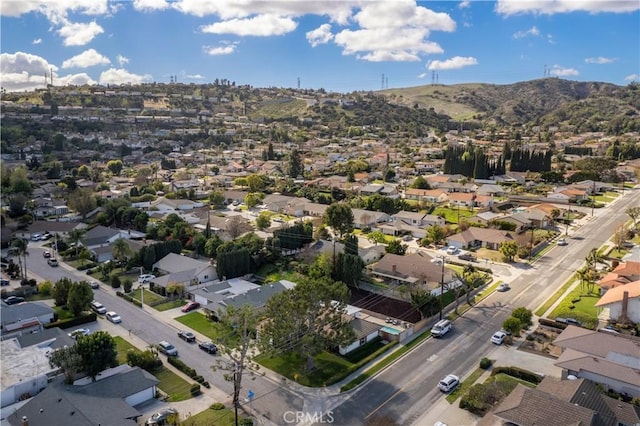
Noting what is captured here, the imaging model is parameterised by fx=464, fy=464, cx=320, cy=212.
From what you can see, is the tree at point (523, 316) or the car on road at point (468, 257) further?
the car on road at point (468, 257)

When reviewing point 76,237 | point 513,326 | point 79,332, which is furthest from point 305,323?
point 76,237

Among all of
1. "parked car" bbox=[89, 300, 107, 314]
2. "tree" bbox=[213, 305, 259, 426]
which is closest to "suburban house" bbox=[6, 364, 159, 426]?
"tree" bbox=[213, 305, 259, 426]

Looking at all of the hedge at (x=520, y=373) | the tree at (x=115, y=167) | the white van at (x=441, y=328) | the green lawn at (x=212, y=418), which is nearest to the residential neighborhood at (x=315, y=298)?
the hedge at (x=520, y=373)

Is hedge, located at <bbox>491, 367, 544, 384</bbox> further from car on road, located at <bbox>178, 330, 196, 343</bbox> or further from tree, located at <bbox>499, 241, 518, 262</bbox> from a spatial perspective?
tree, located at <bbox>499, 241, 518, 262</bbox>

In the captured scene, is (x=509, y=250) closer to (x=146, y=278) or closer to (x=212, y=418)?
(x=212, y=418)

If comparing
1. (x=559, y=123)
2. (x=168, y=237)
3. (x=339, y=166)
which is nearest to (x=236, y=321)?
(x=168, y=237)

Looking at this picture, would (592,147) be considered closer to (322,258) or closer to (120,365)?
(322,258)

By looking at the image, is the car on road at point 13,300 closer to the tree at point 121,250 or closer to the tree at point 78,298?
the tree at point 78,298
